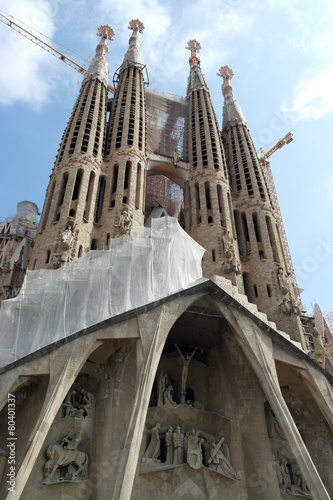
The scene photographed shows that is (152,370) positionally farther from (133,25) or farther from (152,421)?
(133,25)

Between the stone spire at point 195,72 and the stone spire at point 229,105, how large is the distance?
1.98 metres

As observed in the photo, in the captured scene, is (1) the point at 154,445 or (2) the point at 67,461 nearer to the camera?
(2) the point at 67,461

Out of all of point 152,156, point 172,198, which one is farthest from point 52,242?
point 172,198

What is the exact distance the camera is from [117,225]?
20016mm

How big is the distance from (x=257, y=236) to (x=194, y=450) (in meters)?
12.7

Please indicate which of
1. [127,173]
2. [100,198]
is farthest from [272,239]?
[100,198]

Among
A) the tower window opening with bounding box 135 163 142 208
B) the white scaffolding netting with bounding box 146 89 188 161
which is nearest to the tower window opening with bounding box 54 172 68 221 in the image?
the tower window opening with bounding box 135 163 142 208

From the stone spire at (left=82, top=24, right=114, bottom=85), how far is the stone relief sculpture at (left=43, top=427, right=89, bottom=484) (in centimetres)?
2243

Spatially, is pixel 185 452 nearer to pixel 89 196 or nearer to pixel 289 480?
pixel 289 480

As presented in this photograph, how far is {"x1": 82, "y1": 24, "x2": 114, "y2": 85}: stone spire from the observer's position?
28.1m

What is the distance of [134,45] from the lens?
33250 millimetres

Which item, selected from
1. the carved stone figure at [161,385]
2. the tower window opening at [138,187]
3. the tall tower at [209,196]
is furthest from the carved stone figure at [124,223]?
the carved stone figure at [161,385]

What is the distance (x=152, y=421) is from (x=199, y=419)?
1738mm

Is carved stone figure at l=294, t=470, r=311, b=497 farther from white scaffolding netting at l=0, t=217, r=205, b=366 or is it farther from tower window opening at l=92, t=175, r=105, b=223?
tower window opening at l=92, t=175, r=105, b=223
